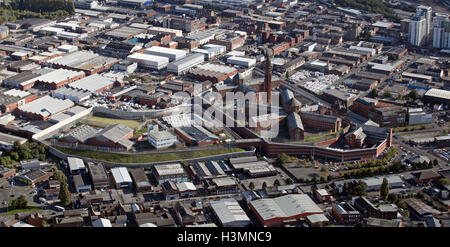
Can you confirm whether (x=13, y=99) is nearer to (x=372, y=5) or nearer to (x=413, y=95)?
(x=413, y=95)

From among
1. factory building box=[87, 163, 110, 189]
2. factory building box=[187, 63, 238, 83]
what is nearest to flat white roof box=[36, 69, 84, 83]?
factory building box=[187, 63, 238, 83]

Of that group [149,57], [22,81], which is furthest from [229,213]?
[149,57]

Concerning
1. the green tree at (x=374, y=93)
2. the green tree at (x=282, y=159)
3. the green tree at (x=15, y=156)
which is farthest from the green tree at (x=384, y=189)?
the green tree at (x=15, y=156)

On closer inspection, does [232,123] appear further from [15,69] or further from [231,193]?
[15,69]

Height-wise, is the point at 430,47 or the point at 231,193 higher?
the point at 430,47

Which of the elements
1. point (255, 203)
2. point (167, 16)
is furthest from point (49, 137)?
point (167, 16)
